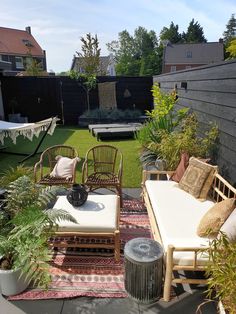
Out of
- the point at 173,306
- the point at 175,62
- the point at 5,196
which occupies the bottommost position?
the point at 173,306

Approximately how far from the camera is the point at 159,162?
4594mm

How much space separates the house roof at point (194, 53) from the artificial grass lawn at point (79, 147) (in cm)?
2969

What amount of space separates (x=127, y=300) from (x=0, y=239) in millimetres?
1293

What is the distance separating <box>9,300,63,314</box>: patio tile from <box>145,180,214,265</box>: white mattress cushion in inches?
42.7

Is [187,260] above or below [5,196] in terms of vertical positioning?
below

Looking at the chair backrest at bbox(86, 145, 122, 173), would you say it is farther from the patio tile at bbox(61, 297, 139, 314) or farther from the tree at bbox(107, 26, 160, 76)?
the tree at bbox(107, 26, 160, 76)

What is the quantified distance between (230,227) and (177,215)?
30.5 inches

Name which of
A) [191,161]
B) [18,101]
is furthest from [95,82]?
[191,161]

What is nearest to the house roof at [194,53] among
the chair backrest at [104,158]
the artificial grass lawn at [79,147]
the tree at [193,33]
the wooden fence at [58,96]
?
the tree at [193,33]

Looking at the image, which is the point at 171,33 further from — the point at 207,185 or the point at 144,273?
the point at 144,273

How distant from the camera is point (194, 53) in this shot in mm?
37844

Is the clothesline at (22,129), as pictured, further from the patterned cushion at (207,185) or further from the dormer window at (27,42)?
the dormer window at (27,42)

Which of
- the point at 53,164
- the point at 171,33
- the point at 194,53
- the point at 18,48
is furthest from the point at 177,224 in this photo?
the point at 171,33

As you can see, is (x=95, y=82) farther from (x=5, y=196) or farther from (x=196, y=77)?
(x=5, y=196)
